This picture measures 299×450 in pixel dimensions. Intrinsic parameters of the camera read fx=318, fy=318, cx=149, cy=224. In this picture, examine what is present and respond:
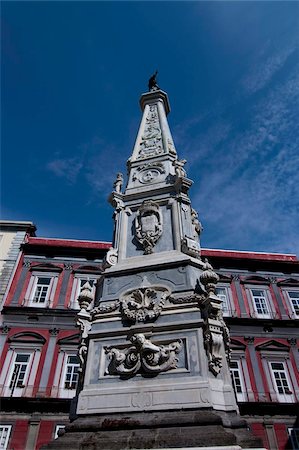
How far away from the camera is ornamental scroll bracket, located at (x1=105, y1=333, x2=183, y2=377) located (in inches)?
190

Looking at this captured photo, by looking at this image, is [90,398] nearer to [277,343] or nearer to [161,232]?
[161,232]

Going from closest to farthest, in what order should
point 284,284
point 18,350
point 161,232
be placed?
point 161,232 < point 18,350 < point 284,284

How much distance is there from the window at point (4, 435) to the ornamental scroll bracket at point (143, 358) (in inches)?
460

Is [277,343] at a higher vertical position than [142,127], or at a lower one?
lower

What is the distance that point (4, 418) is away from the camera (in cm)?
1370

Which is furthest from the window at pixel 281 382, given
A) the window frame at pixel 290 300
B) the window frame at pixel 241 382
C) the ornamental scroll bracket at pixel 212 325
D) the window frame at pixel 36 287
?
the ornamental scroll bracket at pixel 212 325

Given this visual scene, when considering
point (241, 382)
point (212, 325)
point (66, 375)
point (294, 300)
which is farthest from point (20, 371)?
point (294, 300)

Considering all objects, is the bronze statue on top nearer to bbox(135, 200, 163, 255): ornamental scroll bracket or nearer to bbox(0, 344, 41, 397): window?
bbox(135, 200, 163, 255): ornamental scroll bracket

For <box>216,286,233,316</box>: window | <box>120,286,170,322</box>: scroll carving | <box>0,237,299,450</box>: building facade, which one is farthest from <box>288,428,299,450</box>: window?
<box>120,286,170,322</box>: scroll carving

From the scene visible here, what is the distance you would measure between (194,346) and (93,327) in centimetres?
190

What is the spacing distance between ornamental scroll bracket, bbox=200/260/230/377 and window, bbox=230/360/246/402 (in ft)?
37.9

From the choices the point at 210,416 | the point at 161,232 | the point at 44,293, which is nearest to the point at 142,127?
the point at 161,232

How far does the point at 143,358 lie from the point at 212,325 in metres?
1.19

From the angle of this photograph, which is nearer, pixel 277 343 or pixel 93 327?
pixel 93 327
